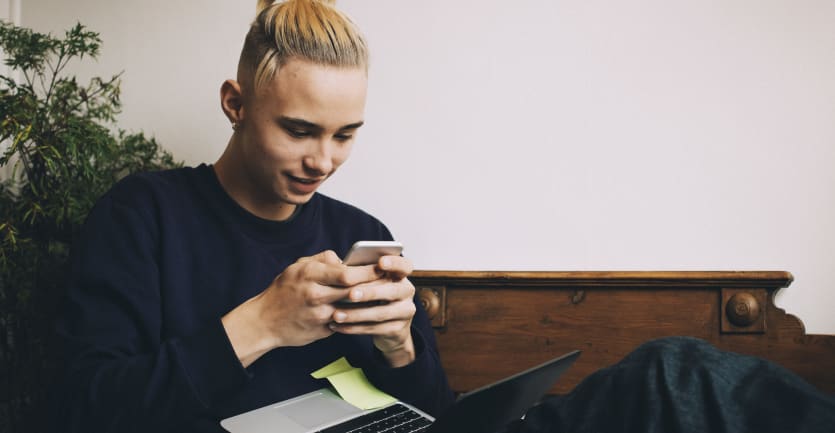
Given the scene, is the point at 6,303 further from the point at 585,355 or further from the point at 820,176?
the point at 820,176

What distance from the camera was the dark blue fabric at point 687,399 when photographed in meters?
0.70

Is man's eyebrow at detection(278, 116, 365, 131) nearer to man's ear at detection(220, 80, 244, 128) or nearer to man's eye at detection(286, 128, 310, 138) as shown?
man's eye at detection(286, 128, 310, 138)

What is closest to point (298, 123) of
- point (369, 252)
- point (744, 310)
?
point (369, 252)

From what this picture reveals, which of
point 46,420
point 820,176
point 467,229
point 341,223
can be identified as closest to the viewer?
point 46,420

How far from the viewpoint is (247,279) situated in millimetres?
976

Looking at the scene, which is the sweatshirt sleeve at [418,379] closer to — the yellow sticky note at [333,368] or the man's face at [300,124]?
the yellow sticky note at [333,368]

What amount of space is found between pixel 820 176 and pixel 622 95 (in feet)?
1.66

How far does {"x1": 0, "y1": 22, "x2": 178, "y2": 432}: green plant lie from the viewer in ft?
3.95

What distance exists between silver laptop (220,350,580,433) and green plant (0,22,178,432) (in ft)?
2.25

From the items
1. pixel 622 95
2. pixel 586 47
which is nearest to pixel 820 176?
pixel 622 95

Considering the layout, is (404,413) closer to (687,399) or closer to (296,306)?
(296,306)

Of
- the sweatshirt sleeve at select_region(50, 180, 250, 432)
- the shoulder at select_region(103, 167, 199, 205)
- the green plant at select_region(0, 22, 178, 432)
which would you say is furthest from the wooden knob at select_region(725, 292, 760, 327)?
the green plant at select_region(0, 22, 178, 432)

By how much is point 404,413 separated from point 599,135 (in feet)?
2.94

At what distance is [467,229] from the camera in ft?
4.80
